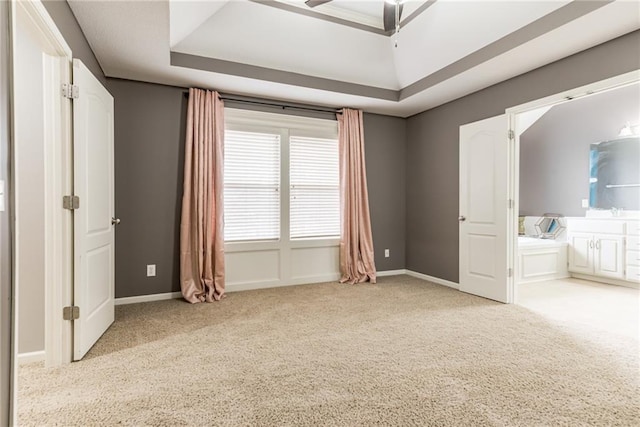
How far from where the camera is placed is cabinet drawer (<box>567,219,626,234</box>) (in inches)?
186

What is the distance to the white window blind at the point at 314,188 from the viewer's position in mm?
4562

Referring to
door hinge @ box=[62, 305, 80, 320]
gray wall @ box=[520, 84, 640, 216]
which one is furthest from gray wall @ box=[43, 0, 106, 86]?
gray wall @ box=[520, 84, 640, 216]

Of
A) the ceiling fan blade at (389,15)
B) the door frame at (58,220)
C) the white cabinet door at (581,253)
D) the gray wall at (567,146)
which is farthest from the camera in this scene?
the gray wall at (567,146)

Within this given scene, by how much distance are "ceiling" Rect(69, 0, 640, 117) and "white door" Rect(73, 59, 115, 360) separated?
1.97 ft

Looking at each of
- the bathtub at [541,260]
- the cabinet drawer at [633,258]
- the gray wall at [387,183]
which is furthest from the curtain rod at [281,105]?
the cabinet drawer at [633,258]

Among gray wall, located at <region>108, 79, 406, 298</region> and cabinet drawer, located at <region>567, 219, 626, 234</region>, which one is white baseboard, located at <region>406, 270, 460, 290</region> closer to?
cabinet drawer, located at <region>567, 219, 626, 234</region>

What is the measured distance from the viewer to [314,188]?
4.68 m

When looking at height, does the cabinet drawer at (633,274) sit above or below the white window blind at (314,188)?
below

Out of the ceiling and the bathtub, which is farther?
the bathtub

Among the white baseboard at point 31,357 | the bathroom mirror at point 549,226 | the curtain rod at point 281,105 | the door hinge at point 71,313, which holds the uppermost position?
the curtain rod at point 281,105

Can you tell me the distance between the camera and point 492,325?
303 centimetres

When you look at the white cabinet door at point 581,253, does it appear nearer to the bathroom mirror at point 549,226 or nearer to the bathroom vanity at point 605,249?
the bathroom vanity at point 605,249

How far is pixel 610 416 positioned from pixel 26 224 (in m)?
3.60

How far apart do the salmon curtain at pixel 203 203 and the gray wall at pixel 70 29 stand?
1.14 meters
